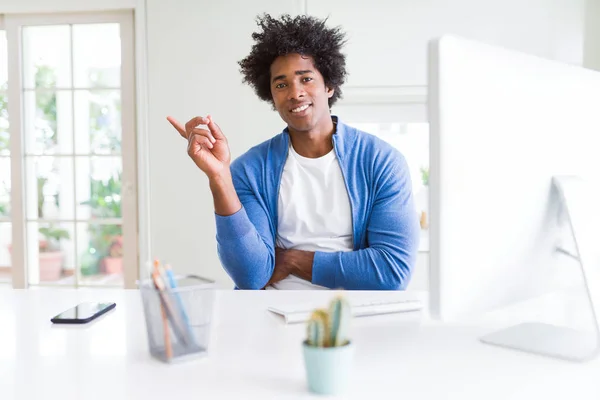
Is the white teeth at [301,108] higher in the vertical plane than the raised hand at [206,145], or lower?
higher

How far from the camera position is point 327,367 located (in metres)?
0.69

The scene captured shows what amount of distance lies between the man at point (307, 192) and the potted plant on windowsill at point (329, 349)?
773 mm

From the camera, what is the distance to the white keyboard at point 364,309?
101 cm

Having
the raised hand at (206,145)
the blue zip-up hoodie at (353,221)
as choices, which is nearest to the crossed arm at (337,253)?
the blue zip-up hoodie at (353,221)

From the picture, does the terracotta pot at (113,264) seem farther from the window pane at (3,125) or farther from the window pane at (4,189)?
the window pane at (3,125)

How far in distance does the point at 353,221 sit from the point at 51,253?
7.53ft

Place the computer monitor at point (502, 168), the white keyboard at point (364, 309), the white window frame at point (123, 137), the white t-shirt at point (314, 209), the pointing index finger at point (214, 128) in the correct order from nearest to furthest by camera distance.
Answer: the computer monitor at point (502, 168)
the white keyboard at point (364, 309)
the pointing index finger at point (214, 128)
the white t-shirt at point (314, 209)
the white window frame at point (123, 137)

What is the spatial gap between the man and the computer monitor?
66 centimetres

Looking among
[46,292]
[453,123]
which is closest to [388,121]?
[46,292]

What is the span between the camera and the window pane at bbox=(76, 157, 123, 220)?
124 inches

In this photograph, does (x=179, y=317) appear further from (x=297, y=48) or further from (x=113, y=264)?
(x=113, y=264)

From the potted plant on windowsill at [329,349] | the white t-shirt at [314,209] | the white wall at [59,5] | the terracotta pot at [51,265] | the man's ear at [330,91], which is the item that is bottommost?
the terracotta pot at [51,265]

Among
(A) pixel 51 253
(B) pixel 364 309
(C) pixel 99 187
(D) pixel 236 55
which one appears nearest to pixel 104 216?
(C) pixel 99 187

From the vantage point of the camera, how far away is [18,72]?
313cm
